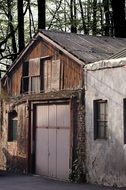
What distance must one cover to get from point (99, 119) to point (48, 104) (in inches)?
156

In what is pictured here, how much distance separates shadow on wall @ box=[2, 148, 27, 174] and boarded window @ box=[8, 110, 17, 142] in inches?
30.4

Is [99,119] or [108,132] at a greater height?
[99,119]

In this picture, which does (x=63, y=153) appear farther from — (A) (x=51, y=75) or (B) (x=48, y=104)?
(A) (x=51, y=75)

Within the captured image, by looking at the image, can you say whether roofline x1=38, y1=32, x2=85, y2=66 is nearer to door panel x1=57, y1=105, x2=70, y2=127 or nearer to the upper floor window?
the upper floor window

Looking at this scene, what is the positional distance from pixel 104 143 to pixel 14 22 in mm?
27296

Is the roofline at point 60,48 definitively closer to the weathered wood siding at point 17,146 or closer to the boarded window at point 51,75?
the boarded window at point 51,75

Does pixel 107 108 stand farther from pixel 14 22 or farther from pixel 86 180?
pixel 14 22

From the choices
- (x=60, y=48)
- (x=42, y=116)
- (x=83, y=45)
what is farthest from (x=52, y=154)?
(x=83, y=45)

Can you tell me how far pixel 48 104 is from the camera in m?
22.1

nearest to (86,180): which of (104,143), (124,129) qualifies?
(104,143)

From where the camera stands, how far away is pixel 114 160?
17359mm

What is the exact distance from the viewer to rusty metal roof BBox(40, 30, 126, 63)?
20298 mm

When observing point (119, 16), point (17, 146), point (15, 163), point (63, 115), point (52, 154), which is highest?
point (119, 16)

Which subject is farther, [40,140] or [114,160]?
[40,140]
